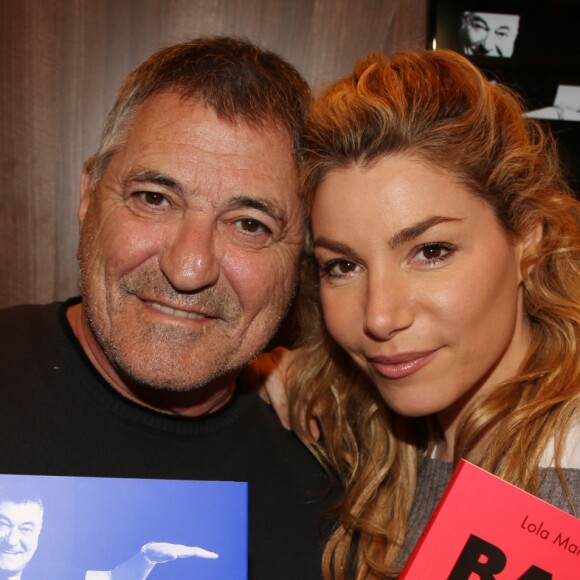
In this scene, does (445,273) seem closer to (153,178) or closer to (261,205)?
(261,205)

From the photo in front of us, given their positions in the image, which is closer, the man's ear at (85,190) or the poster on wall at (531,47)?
the man's ear at (85,190)

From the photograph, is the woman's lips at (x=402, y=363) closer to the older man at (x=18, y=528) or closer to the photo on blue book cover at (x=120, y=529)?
the photo on blue book cover at (x=120, y=529)

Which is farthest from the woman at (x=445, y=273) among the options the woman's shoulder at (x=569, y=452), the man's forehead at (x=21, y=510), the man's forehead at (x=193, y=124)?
the man's forehead at (x=21, y=510)

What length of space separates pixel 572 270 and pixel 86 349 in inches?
43.1

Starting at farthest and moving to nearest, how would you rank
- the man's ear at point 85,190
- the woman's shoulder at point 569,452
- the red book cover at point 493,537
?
the man's ear at point 85,190, the woman's shoulder at point 569,452, the red book cover at point 493,537

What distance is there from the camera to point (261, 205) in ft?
5.28

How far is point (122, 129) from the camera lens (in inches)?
65.5

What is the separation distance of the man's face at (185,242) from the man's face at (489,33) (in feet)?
2.30

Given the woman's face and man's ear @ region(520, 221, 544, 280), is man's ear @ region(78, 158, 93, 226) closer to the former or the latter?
the woman's face

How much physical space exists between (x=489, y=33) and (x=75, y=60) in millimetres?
1109

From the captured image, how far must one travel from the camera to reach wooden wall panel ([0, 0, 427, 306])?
201cm

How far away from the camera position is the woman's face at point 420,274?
55.7 inches

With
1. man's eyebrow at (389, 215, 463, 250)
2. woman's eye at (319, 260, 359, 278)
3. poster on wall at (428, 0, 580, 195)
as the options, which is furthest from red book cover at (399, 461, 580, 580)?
poster on wall at (428, 0, 580, 195)

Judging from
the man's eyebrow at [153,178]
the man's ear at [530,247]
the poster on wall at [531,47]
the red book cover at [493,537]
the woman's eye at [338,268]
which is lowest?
the red book cover at [493,537]
